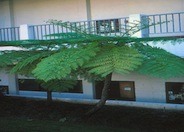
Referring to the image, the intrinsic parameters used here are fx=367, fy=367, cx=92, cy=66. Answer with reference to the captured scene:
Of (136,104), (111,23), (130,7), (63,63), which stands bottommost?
(136,104)

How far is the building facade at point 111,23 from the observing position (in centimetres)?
1188

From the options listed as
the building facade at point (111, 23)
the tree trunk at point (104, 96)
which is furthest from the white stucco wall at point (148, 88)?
the tree trunk at point (104, 96)

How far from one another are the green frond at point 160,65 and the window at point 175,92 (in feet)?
16.7

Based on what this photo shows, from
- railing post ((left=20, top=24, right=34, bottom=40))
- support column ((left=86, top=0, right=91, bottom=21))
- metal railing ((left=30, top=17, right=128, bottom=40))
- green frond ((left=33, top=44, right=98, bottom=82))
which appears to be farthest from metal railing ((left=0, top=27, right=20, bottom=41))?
green frond ((left=33, top=44, right=98, bottom=82))

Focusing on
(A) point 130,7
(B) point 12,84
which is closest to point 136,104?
(A) point 130,7

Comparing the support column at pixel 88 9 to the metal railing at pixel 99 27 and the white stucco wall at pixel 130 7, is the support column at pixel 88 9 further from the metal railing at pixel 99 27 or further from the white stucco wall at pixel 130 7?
the metal railing at pixel 99 27

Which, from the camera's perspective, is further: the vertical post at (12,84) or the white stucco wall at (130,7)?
the vertical post at (12,84)

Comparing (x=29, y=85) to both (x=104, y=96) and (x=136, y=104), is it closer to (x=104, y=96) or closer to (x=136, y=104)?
(x=136, y=104)

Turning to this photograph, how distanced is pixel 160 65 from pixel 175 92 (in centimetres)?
588

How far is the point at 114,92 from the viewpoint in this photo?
13.1 m

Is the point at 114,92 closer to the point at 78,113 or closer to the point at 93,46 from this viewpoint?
the point at 78,113

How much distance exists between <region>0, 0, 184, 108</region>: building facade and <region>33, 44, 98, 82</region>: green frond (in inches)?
154

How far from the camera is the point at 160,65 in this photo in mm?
6242

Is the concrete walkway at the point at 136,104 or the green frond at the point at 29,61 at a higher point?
the green frond at the point at 29,61
